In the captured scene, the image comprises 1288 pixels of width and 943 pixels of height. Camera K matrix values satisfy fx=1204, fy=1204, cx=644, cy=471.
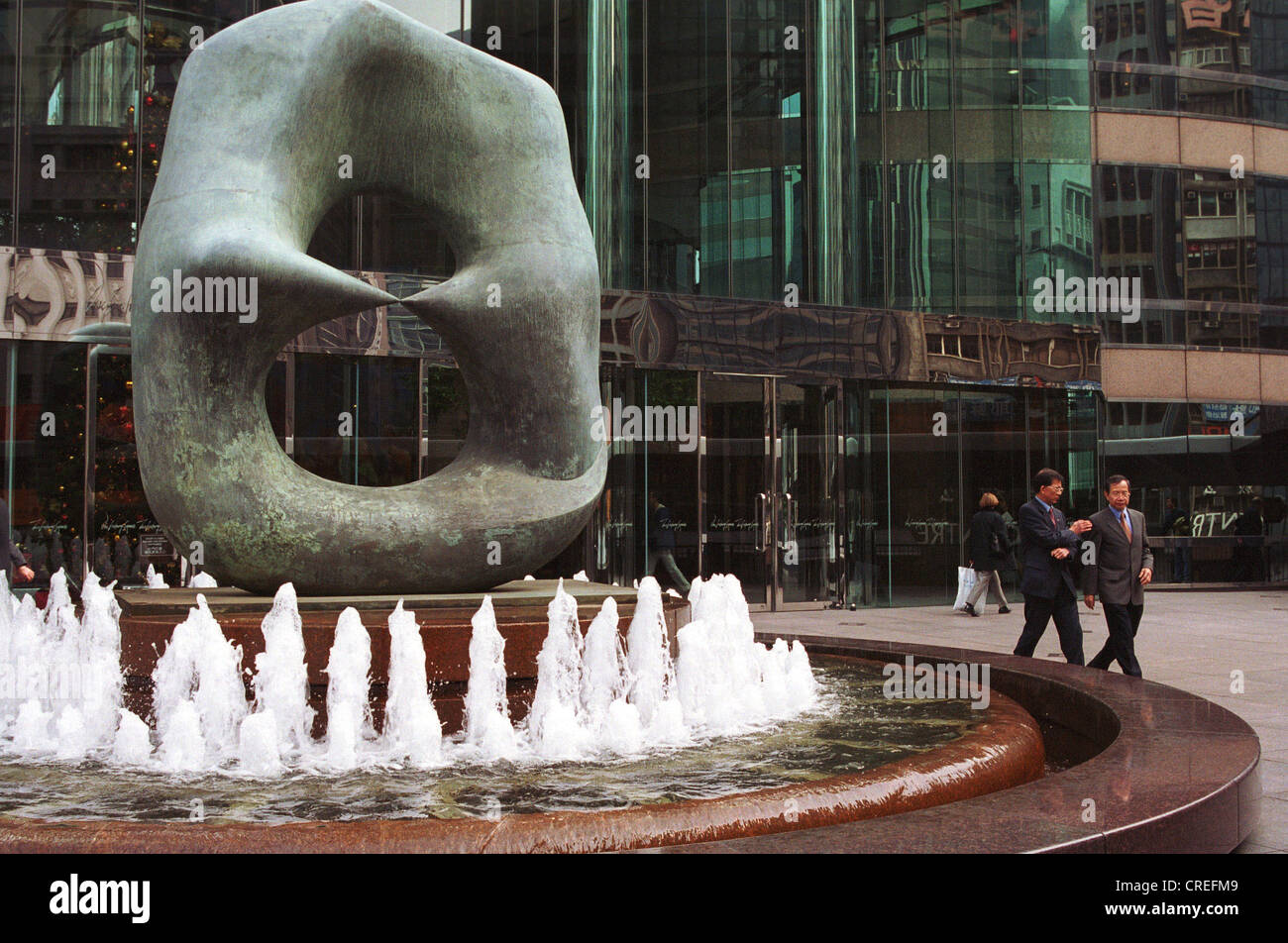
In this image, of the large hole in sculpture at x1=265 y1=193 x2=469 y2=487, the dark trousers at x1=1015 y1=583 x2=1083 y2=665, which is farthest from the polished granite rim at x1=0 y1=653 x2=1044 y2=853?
the large hole in sculpture at x1=265 y1=193 x2=469 y2=487

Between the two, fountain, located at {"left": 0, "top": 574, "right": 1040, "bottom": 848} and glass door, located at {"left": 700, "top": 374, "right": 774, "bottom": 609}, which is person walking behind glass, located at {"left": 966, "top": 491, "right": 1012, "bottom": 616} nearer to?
glass door, located at {"left": 700, "top": 374, "right": 774, "bottom": 609}

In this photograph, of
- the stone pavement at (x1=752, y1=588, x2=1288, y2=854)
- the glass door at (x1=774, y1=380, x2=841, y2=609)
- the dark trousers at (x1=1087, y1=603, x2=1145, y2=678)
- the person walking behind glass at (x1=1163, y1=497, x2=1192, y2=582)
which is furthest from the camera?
the person walking behind glass at (x1=1163, y1=497, x2=1192, y2=582)

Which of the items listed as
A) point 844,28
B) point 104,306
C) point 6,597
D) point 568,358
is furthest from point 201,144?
point 844,28

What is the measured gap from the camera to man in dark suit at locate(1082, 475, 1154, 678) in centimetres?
816

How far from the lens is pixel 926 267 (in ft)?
59.0

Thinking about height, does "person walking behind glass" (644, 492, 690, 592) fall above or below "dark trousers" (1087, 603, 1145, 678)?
above

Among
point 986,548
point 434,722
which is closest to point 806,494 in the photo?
point 986,548

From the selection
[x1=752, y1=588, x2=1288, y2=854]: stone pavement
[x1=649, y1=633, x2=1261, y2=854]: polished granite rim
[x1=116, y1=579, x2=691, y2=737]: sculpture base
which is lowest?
[x1=752, y1=588, x2=1288, y2=854]: stone pavement

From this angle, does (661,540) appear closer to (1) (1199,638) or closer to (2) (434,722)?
(1) (1199,638)

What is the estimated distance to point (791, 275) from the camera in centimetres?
1689

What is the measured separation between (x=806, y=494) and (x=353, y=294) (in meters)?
11.1

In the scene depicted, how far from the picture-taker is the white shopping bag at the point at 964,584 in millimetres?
16703

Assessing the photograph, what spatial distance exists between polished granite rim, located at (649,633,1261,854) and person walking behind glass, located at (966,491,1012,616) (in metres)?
9.83
